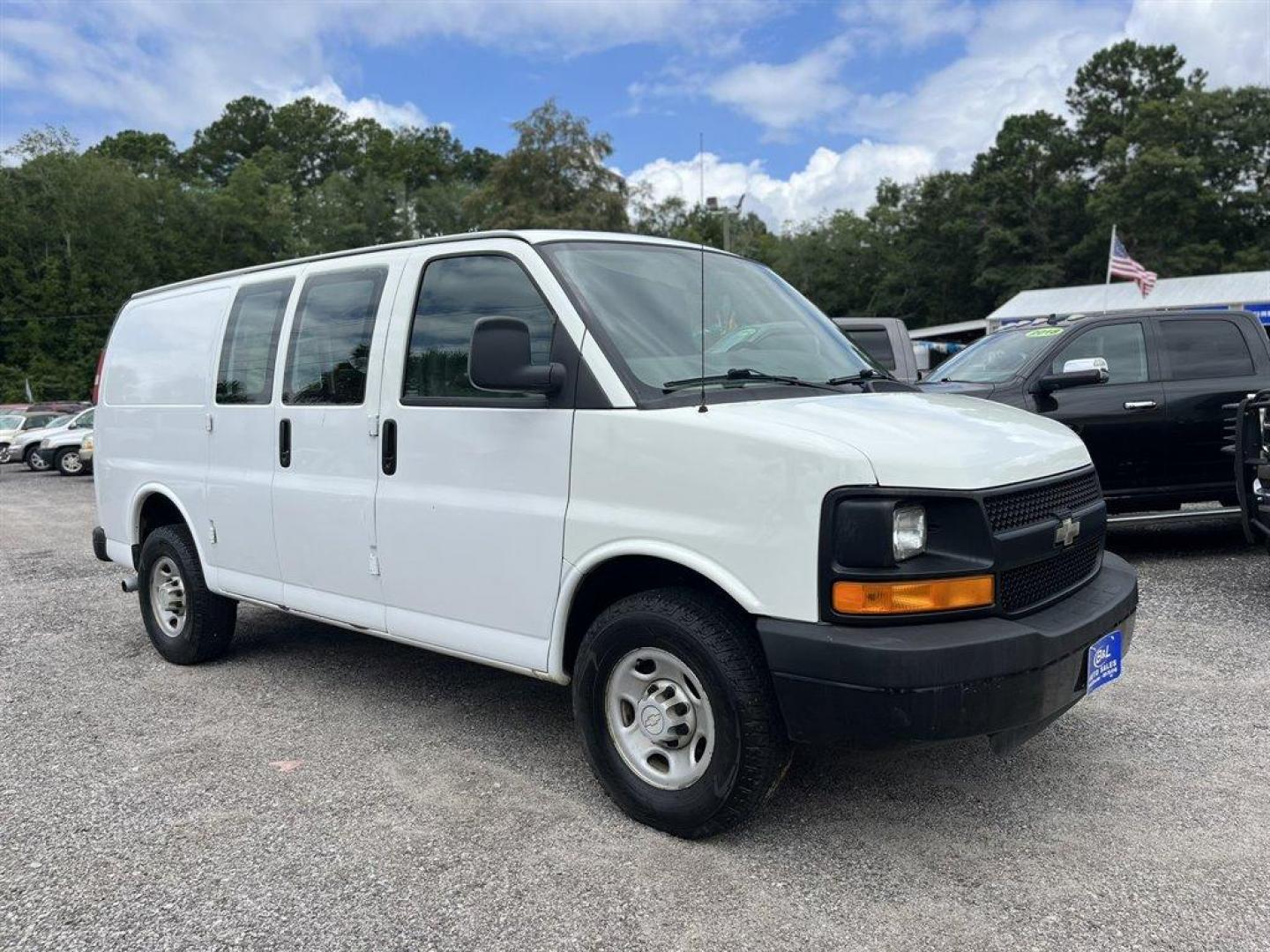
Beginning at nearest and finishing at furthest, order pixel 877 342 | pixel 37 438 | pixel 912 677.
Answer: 1. pixel 912 677
2. pixel 877 342
3. pixel 37 438

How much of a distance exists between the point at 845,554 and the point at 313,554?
2661mm

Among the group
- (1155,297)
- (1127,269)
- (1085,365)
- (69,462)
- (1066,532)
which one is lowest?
(69,462)

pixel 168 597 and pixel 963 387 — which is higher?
pixel 963 387

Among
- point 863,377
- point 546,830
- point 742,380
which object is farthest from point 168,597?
point 863,377

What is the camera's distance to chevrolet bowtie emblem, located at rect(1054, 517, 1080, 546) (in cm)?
322

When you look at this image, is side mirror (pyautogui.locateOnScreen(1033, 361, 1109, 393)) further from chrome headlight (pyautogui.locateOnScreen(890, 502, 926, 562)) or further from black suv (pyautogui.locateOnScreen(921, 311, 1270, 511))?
chrome headlight (pyautogui.locateOnScreen(890, 502, 926, 562))

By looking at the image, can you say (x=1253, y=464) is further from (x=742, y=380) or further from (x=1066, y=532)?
(x=742, y=380)

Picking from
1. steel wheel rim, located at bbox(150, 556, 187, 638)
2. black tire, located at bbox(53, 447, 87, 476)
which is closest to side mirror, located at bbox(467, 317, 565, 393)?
steel wheel rim, located at bbox(150, 556, 187, 638)

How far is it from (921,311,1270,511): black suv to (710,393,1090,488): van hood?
410cm

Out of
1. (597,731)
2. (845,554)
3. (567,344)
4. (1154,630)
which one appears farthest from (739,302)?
(1154,630)

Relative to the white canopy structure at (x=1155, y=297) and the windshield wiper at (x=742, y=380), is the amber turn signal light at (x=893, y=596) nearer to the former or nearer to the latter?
the windshield wiper at (x=742, y=380)

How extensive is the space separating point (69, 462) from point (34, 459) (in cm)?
231

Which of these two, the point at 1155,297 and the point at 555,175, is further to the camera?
the point at 555,175

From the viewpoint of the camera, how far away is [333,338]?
175 inches
